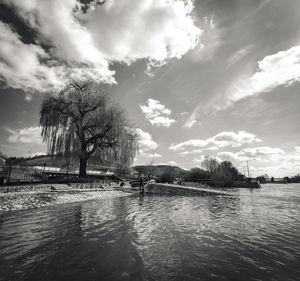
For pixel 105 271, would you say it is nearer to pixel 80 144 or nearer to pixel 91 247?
pixel 91 247

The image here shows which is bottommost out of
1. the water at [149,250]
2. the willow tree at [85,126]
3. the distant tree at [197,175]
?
the water at [149,250]

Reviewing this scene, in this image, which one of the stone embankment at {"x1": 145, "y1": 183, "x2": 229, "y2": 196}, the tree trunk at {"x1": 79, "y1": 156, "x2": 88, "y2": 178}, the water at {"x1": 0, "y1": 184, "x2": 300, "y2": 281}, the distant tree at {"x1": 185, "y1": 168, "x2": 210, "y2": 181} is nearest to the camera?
the water at {"x1": 0, "y1": 184, "x2": 300, "y2": 281}

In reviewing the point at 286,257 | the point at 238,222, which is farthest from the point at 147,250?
the point at 238,222

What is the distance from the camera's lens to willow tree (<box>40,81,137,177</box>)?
25.2 metres

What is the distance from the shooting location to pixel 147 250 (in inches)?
210

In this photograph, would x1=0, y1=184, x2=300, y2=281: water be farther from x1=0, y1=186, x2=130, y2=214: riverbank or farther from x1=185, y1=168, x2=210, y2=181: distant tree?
x1=185, y1=168, x2=210, y2=181: distant tree

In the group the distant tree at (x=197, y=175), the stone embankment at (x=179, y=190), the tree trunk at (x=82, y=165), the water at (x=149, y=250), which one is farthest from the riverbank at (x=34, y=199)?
the distant tree at (x=197, y=175)

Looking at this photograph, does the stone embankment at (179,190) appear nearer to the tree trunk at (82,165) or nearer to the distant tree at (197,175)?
the tree trunk at (82,165)

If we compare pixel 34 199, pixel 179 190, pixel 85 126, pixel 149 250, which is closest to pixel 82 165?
pixel 85 126

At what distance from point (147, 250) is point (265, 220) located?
21.7ft

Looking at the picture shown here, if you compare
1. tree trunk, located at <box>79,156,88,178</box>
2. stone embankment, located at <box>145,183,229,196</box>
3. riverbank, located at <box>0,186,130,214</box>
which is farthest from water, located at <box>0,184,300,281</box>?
tree trunk, located at <box>79,156,88,178</box>

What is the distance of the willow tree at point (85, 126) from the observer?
2525 cm

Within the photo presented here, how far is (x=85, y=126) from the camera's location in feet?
86.9

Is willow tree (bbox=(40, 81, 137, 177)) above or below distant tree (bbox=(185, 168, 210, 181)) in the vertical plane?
above
